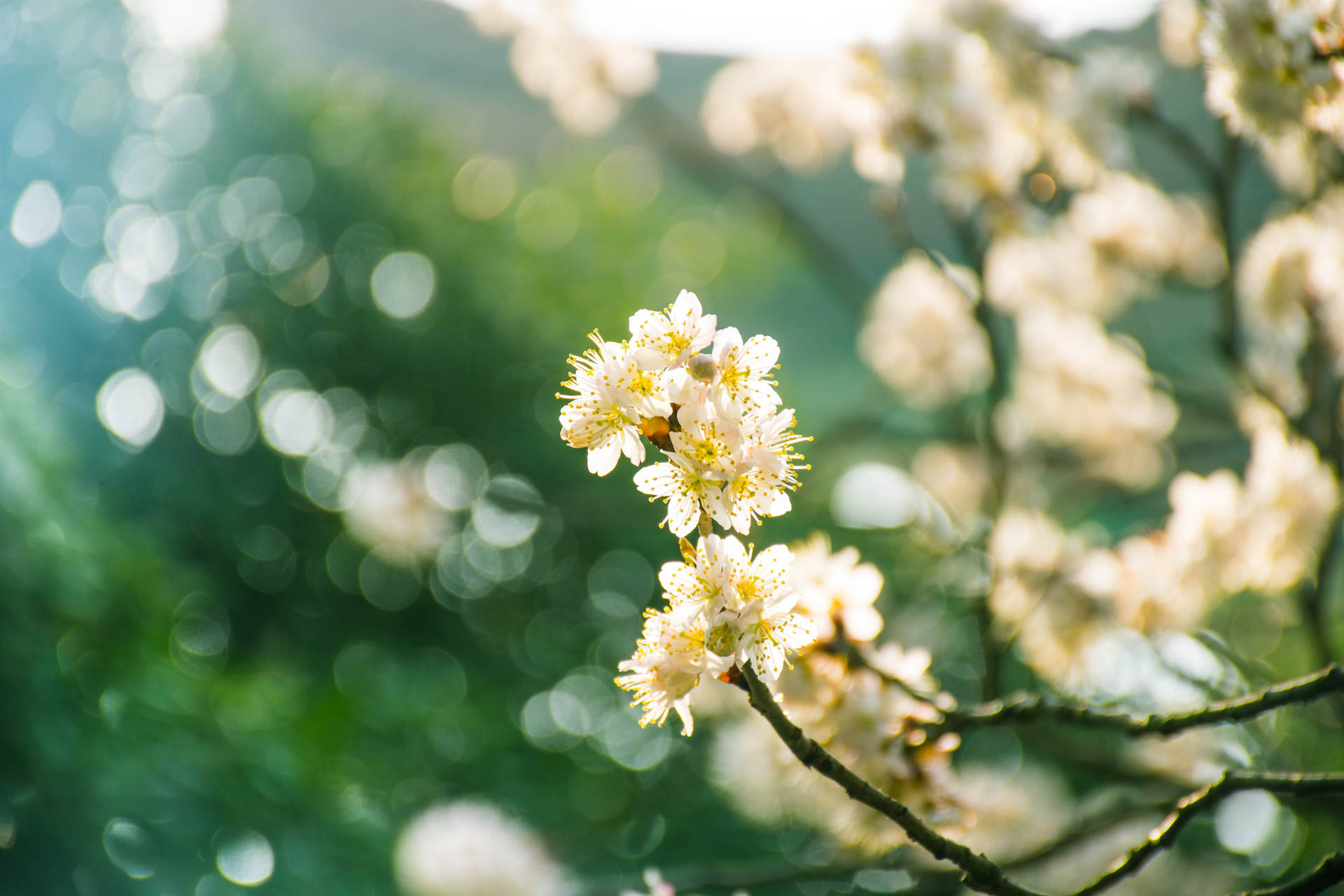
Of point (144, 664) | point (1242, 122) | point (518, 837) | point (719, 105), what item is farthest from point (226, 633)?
point (1242, 122)

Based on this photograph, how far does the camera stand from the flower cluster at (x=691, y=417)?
23cm

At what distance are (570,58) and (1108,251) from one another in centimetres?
58

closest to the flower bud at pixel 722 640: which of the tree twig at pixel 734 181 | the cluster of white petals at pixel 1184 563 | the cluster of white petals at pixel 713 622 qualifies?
the cluster of white petals at pixel 713 622

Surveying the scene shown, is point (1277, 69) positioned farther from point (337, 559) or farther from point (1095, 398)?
point (337, 559)

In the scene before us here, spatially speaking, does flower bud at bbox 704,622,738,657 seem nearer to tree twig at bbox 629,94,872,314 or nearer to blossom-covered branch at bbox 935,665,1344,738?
blossom-covered branch at bbox 935,665,1344,738

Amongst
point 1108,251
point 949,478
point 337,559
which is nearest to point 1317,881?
point 1108,251

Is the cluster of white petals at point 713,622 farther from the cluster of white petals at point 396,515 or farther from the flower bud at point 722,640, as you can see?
the cluster of white petals at point 396,515

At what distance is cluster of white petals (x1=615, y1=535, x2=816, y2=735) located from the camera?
237 millimetres

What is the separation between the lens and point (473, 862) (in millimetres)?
648

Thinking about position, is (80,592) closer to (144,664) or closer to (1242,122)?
(144,664)

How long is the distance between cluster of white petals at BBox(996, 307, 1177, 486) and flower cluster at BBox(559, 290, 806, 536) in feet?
2.01

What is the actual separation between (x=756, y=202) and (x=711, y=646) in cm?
64

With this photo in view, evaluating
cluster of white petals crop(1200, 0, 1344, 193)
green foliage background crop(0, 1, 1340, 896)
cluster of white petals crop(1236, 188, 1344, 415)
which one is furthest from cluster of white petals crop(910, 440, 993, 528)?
cluster of white petals crop(1200, 0, 1344, 193)

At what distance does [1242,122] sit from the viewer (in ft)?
1.37
